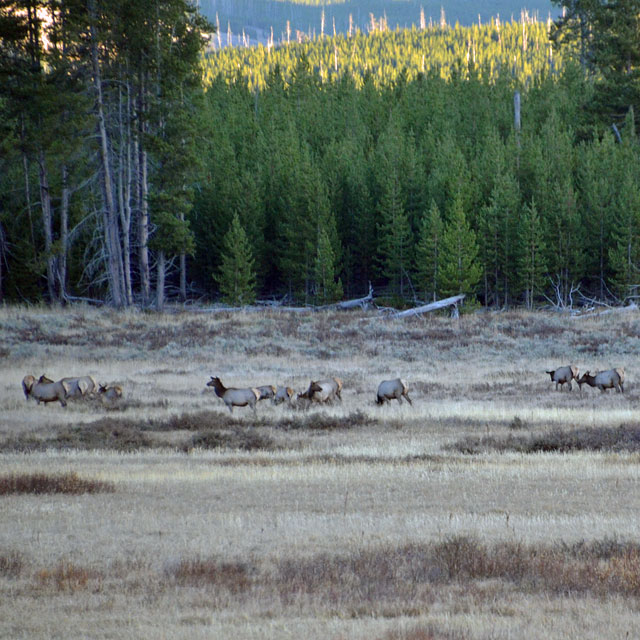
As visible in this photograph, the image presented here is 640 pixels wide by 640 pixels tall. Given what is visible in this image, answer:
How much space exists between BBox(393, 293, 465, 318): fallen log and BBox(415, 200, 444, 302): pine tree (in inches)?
104

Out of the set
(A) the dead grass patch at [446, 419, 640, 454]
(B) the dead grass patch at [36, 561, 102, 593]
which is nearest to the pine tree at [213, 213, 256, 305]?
(A) the dead grass patch at [446, 419, 640, 454]

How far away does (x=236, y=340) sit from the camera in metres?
37.2

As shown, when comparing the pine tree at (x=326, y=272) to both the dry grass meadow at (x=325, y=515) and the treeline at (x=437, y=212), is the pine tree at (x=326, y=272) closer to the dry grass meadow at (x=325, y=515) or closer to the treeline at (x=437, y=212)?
the treeline at (x=437, y=212)

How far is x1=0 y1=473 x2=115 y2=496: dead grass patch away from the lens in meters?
12.6

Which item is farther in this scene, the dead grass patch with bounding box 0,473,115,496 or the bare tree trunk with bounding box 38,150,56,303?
the bare tree trunk with bounding box 38,150,56,303

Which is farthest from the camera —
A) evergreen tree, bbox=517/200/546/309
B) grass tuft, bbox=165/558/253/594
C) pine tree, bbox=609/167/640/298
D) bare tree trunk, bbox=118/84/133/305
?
evergreen tree, bbox=517/200/546/309

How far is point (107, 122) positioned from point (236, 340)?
14.4 m

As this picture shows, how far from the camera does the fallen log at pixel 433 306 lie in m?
45.2

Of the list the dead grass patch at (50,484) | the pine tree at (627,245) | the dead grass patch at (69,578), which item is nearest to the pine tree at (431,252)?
the pine tree at (627,245)

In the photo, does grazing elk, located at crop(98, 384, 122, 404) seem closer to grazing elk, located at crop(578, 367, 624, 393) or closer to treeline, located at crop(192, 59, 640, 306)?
grazing elk, located at crop(578, 367, 624, 393)

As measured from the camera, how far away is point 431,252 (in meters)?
53.9

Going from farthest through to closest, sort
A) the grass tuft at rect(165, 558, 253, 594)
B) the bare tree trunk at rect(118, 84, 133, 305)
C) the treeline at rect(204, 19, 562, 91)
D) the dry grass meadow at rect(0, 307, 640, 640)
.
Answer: the treeline at rect(204, 19, 562, 91), the bare tree trunk at rect(118, 84, 133, 305), the grass tuft at rect(165, 558, 253, 594), the dry grass meadow at rect(0, 307, 640, 640)

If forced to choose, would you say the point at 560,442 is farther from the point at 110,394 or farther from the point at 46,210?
the point at 46,210

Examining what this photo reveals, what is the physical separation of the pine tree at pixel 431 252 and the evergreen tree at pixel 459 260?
3.29 feet
